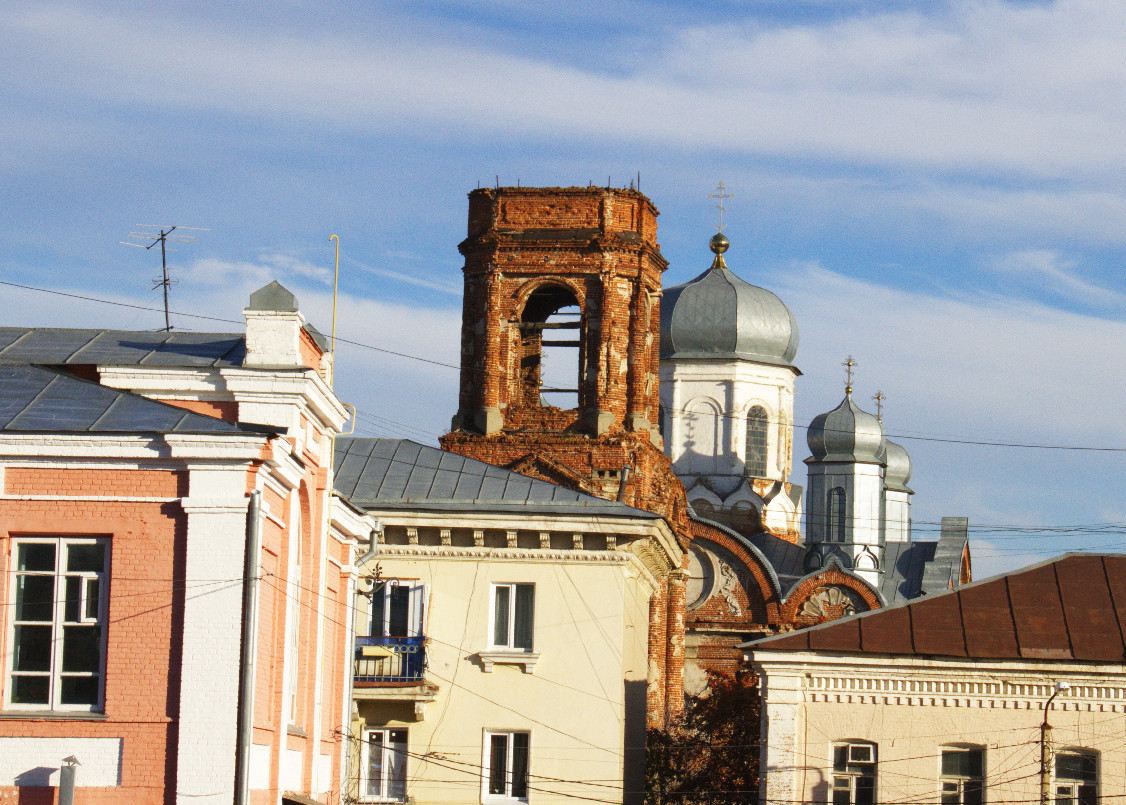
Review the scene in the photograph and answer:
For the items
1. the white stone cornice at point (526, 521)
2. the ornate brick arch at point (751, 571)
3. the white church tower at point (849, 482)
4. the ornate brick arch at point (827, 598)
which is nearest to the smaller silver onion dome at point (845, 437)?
the white church tower at point (849, 482)

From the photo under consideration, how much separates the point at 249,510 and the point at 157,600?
104 cm

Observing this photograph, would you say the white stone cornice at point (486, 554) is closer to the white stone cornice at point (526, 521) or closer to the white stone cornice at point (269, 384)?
the white stone cornice at point (526, 521)

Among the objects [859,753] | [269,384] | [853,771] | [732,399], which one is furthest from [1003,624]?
[732,399]

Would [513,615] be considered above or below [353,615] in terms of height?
above

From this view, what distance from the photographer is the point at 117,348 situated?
63.4 ft

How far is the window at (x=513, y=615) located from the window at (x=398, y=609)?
3.42 ft

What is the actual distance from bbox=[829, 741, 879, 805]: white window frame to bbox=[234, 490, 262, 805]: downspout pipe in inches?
385

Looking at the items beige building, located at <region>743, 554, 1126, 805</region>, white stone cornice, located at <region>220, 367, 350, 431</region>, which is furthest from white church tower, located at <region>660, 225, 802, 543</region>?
white stone cornice, located at <region>220, 367, 350, 431</region>

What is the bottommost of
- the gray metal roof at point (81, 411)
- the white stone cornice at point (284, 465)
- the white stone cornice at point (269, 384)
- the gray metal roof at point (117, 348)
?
the white stone cornice at point (284, 465)

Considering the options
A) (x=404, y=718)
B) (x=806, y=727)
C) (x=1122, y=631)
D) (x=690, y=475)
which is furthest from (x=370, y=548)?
(x=690, y=475)

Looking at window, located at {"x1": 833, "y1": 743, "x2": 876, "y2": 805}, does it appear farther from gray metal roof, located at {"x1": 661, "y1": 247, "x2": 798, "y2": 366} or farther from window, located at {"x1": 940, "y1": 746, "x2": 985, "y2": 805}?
gray metal roof, located at {"x1": 661, "y1": 247, "x2": 798, "y2": 366}

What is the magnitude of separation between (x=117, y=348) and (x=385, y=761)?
345 inches

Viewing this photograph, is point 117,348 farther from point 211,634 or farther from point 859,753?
point 859,753

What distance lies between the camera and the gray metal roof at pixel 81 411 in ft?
53.0
